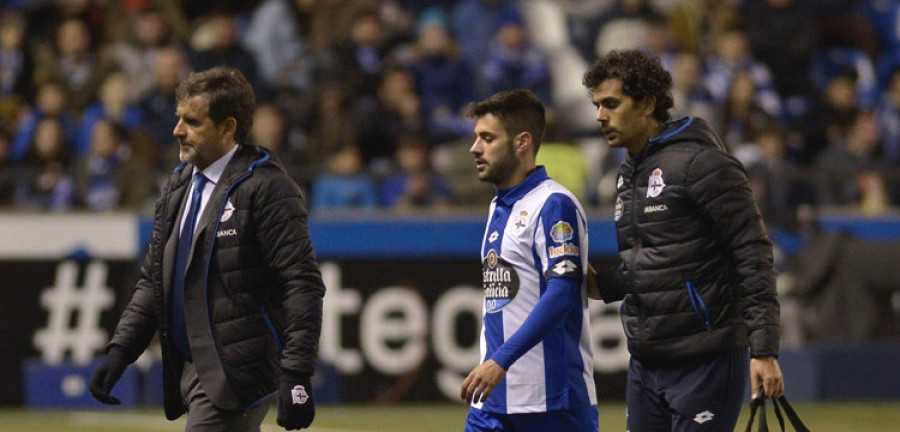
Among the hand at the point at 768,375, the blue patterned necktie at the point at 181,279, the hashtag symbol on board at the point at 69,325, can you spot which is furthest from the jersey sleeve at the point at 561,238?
the hashtag symbol on board at the point at 69,325

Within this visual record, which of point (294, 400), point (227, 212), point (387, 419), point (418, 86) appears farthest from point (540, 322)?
point (418, 86)

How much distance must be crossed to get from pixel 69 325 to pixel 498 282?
799 centimetres

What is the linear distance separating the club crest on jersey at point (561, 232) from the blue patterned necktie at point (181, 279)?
134 cm

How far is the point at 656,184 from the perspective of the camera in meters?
6.00

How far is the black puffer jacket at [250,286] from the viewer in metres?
5.74

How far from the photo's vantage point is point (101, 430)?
11.8 m

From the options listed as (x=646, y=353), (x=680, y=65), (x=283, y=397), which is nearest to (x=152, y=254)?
(x=283, y=397)

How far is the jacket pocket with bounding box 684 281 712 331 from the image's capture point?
5.88 metres

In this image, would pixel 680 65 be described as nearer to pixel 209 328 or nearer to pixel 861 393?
pixel 861 393

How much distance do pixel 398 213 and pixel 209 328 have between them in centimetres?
800

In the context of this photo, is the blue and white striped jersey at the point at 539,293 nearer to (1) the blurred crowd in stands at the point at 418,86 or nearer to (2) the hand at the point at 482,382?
(2) the hand at the point at 482,382

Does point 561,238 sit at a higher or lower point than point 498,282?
higher

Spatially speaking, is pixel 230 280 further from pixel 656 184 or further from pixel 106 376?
pixel 656 184

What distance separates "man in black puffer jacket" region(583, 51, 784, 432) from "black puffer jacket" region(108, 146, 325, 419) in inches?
48.6
